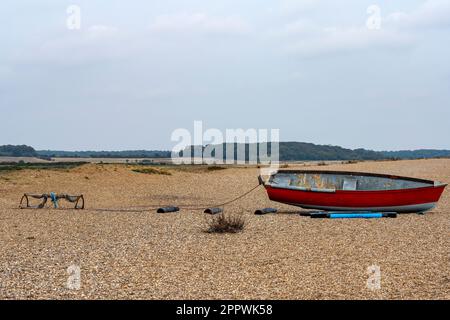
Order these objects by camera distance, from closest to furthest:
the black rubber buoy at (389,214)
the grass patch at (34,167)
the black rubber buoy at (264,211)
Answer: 1. the black rubber buoy at (389,214)
2. the black rubber buoy at (264,211)
3. the grass patch at (34,167)

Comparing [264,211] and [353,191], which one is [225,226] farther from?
[353,191]

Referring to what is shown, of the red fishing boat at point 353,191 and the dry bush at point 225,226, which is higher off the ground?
the red fishing boat at point 353,191

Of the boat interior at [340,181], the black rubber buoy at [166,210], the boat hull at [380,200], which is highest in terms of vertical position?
the boat interior at [340,181]

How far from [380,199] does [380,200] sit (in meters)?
0.04

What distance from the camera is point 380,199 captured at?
2091 centimetres

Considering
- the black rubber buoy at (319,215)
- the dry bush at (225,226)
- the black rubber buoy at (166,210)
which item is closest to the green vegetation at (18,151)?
the black rubber buoy at (166,210)

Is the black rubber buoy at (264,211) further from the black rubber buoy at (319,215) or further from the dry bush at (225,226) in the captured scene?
the dry bush at (225,226)

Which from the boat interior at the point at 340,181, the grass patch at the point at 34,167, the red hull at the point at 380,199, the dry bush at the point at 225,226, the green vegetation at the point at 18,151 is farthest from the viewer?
the green vegetation at the point at 18,151

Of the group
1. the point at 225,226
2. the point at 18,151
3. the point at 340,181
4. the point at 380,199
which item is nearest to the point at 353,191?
the point at 380,199

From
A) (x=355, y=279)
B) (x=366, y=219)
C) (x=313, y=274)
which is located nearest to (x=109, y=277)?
(x=313, y=274)

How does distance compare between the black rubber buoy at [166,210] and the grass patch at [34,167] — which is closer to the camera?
the black rubber buoy at [166,210]

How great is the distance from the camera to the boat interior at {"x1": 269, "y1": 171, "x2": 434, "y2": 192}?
21823 mm

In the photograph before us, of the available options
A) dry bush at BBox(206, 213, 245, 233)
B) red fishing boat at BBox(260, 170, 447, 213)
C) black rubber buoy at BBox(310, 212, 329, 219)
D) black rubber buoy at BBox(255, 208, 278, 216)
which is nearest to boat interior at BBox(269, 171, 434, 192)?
red fishing boat at BBox(260, 170, 447, 213)

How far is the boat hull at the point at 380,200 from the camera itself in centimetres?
2075
